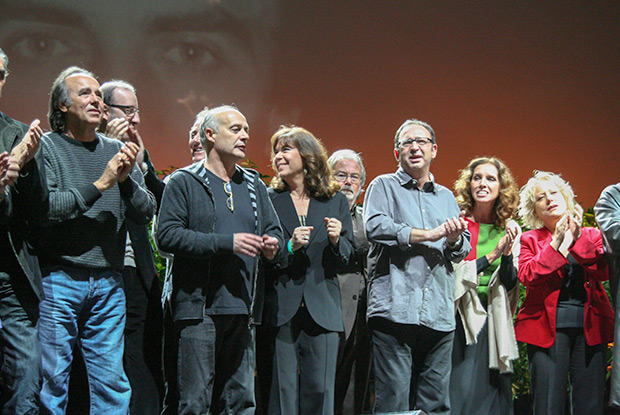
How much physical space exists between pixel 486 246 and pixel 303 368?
1.39m

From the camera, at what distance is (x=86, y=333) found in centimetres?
268

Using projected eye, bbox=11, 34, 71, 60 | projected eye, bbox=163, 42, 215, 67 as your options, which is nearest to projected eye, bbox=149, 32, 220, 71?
projected eye, bbox=163, 42, 215, 67

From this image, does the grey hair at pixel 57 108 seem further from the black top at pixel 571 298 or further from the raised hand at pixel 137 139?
the black top at pixel 571 298

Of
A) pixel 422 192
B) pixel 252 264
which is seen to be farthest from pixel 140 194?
pixel 422 192

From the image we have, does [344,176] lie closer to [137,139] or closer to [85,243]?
[137,139]

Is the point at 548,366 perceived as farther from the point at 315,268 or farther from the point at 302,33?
the point at 302,33

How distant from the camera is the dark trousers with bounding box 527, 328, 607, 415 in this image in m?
3.50

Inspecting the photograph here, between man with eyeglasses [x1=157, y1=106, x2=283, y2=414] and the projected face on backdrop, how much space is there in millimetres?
2665

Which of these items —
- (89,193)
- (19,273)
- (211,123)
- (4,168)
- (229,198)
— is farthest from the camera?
(211,123)

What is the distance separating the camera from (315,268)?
335 cm

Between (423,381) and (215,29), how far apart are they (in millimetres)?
3810

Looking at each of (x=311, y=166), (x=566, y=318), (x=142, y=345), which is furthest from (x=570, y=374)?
(x=142, y=345)

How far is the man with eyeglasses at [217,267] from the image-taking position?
2791mm

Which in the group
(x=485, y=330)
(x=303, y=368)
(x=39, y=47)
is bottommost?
(x=303, y=368)
